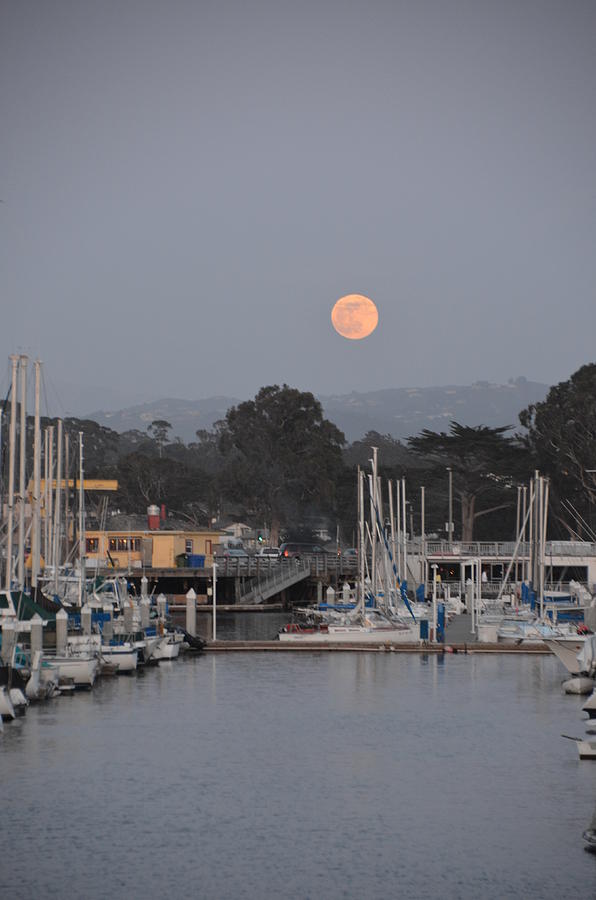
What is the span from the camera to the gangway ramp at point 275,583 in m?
108

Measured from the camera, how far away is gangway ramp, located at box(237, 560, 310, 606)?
355 feet

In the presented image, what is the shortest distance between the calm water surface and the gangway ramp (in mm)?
51682

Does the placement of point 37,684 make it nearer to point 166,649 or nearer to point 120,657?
point 120,657

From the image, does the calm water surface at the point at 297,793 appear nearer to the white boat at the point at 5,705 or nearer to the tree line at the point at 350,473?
the white boat at the point at 5,705

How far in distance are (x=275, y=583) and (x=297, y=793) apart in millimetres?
75301

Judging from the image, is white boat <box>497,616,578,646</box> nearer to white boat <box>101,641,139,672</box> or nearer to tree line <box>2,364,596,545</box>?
white boat <box>101,641,139,672</box>

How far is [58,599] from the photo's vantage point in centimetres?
6116

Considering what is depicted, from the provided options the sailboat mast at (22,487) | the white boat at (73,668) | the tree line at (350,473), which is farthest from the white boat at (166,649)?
the tree line at (350,473)

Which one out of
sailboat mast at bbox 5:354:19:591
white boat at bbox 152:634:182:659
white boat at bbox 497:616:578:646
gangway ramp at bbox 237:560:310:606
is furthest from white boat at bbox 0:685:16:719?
gangway ramp at bbox 237:560:310:606

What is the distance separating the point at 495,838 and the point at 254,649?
3952 cm

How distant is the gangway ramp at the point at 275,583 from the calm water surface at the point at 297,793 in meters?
51.7

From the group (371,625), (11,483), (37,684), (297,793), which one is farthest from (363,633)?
(297,793)

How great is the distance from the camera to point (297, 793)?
112ft

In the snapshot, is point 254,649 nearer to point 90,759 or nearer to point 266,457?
point 90,759
